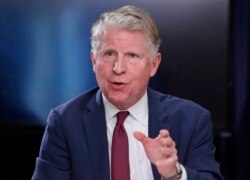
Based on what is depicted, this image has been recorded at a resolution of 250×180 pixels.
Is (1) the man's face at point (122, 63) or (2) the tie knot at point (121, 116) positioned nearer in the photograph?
(1) the man's face at point (122, 63)

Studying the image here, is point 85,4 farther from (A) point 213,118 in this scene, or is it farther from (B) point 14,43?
(A) point 213,118

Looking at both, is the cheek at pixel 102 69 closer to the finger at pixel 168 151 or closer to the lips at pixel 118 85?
the lips at pixel 118 85

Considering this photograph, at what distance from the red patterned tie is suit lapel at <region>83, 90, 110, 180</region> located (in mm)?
27

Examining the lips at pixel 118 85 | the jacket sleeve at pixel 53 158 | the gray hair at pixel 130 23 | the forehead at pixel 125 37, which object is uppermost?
the gray hair at pixel 130 23

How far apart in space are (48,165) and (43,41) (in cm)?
95

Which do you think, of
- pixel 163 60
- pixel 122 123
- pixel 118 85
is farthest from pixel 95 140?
pixel 163 60

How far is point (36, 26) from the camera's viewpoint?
2.43m

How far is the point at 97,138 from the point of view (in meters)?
1.69

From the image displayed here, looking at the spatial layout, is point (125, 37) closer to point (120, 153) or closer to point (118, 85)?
point (118, 85)

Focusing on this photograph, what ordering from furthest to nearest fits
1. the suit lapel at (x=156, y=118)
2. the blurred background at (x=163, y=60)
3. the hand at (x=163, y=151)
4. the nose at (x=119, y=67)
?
the blurred background at (x=163, y=60), the suit lapel at (x=156, y=118), the nose at (x=119, y=67), the hand at (x=163, y=151)

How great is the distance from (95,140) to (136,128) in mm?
155

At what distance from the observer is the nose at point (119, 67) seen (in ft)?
5.22

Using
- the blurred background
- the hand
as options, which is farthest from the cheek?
the blurred background

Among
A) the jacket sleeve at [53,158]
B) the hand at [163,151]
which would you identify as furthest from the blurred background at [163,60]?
the hand at [163,151]
